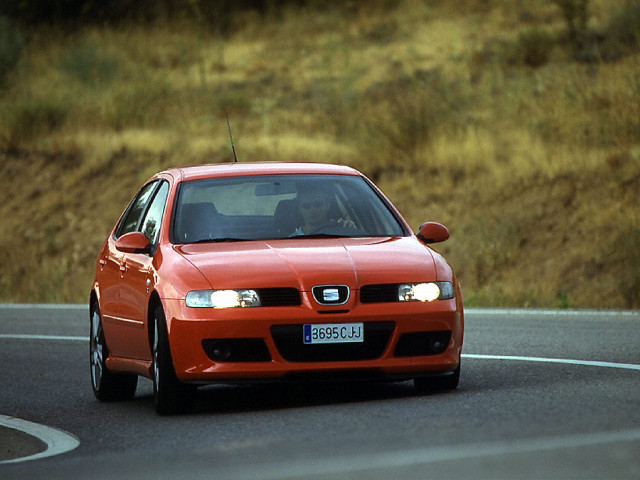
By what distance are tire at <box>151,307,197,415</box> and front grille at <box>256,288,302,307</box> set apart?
0.65 m

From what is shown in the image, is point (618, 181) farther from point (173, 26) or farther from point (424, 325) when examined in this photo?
point (173, 26)

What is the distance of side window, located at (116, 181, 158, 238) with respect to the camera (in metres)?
11.9

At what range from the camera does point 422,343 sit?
986 cm

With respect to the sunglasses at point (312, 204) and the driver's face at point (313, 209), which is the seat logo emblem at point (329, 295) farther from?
the sunglasses at point (312, 204)

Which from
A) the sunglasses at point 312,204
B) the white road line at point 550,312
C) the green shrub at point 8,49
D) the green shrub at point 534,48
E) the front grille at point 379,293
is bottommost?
the green shrub at point 8,49

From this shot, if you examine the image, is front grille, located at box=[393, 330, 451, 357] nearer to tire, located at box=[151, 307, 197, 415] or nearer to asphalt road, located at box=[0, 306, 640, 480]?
asphalt road, located at box=[0, 306, 640, 480]

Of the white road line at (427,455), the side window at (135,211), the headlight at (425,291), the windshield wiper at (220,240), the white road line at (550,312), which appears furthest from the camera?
the white road line at (550,312)

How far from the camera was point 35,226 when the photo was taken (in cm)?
3406

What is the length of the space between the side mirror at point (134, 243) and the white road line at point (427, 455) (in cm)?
355

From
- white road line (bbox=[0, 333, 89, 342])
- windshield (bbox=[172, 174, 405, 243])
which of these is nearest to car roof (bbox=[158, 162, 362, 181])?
windshield (bbox=[172, 174, 405, 243])

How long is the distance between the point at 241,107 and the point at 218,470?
1262 inches

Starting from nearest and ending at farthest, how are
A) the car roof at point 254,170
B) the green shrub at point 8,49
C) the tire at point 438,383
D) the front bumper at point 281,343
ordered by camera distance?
the front bumper at point 281,343
the tire at point 438,383
the car roof at point 254,170
the green shrub at point 8,49

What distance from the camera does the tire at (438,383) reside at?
10.3 metres

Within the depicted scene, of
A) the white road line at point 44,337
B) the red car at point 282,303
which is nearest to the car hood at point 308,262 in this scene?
the red car at point 282,303
